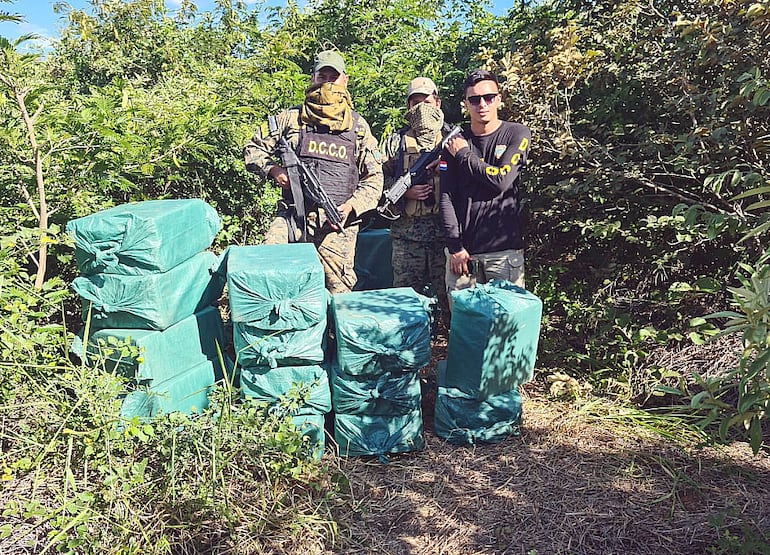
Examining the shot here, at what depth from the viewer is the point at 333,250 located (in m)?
4.14

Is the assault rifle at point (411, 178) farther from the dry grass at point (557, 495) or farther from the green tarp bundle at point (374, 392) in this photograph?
the dry grass at point (557, 495)

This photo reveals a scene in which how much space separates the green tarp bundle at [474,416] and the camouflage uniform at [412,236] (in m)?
1.09

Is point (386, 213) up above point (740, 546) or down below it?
above

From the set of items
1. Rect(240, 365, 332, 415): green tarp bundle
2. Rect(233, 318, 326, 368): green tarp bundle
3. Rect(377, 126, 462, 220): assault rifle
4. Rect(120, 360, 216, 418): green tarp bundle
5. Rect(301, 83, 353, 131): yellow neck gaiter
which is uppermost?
Rect(301, 83, 353, 131): yellow neck gaiter

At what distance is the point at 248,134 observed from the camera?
4.67 metres

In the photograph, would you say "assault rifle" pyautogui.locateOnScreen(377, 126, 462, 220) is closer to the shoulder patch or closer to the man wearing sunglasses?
the man wearing sunglasses

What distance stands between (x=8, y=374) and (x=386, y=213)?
7.97ft

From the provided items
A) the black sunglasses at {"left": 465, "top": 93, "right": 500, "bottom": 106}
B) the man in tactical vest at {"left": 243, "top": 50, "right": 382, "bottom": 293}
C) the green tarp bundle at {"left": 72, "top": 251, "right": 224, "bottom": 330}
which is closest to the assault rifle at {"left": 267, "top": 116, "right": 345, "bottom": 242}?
the man in tactical vest at {"left": 243, "top": 50, "right": 382, "bottom": 293}

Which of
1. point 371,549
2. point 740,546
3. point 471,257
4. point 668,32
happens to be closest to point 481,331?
Result: point 471,257

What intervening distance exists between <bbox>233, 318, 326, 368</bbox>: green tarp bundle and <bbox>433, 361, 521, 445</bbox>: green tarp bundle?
2.71 feet

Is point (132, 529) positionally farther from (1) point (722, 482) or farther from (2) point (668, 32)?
(2) point (668, 32)

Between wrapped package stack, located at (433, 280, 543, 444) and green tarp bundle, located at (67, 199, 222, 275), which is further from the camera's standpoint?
wrapped package stack, located at (433, 280, 543, 444)

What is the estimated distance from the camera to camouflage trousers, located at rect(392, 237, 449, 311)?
14.3ft

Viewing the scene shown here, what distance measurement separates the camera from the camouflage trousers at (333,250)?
4.12 m
